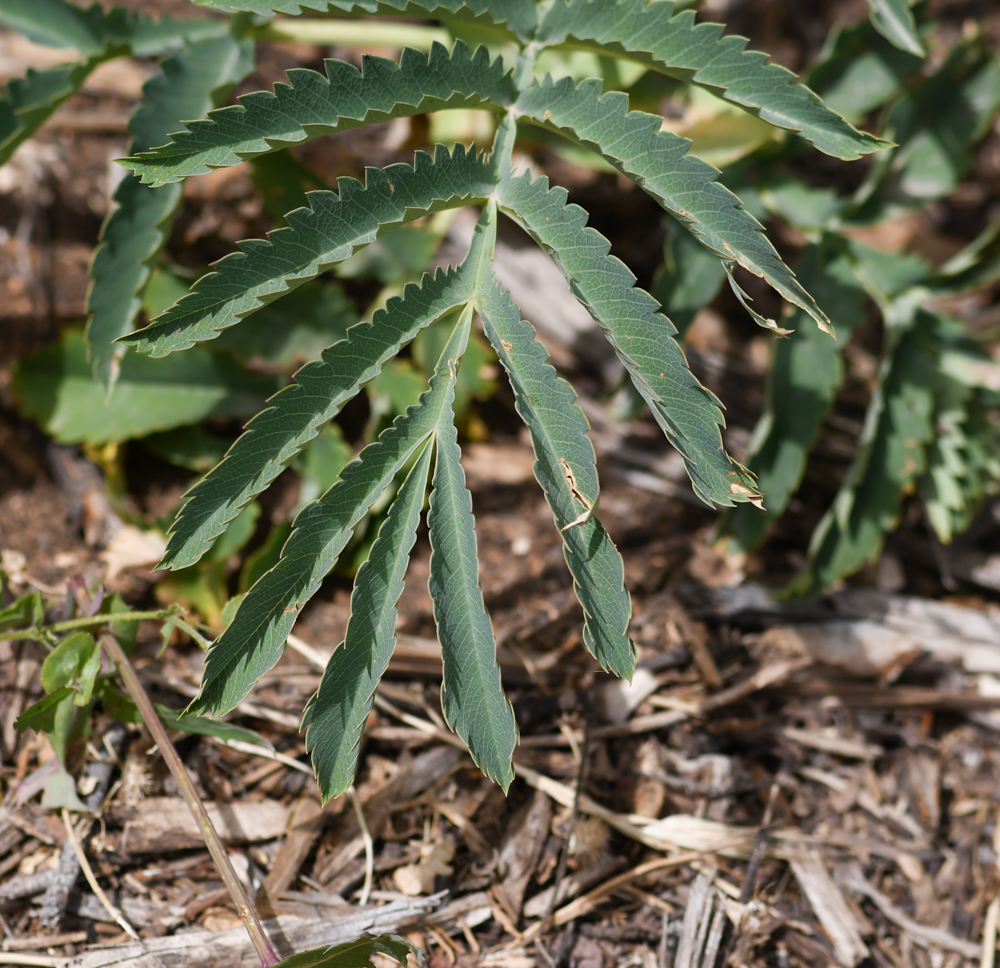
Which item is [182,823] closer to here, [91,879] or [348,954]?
[91,879]

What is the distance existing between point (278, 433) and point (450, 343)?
259 millimetres

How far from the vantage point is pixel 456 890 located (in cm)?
139

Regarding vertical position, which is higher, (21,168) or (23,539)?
(21,168)

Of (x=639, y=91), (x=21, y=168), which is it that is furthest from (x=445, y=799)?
(x=21, y=168)

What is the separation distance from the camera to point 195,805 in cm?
A: 117

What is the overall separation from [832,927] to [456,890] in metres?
0.66

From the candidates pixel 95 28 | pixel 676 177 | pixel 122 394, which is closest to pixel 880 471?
pixel 676 177

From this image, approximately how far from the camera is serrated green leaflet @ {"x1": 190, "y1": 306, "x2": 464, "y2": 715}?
986mm

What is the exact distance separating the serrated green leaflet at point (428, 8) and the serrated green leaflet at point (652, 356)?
0.37 metres

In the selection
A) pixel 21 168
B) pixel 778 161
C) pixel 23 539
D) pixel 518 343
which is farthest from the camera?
pixel 21 168

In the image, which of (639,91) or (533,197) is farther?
(639,91)

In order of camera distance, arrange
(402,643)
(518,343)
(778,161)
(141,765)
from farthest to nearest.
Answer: (778,161) → (402,643) → (141,765) → (518,343)

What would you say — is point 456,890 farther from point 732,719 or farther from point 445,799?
point 732,719

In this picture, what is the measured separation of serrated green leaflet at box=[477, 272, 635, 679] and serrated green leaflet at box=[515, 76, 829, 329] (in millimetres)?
245
